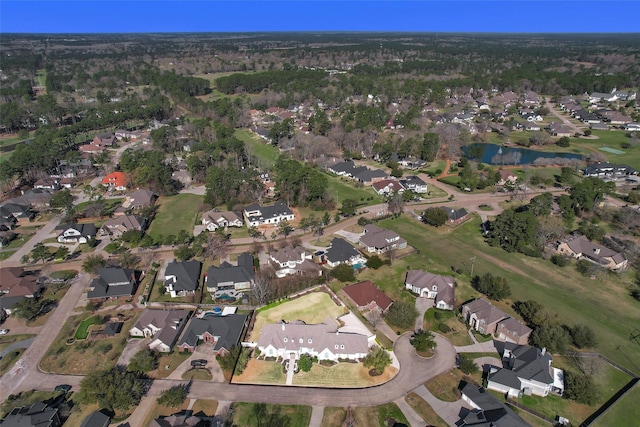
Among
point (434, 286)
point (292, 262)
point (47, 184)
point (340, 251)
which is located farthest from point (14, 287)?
point (434, 286)

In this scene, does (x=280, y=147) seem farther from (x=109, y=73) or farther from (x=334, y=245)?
(x=109, y=73)

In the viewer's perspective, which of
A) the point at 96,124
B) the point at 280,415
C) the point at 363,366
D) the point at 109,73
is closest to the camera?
the point at 280,415

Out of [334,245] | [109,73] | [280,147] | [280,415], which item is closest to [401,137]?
[280,147]

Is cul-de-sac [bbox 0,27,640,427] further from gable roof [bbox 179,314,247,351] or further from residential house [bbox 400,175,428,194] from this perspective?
residential house [bbox 400,175,428,194]

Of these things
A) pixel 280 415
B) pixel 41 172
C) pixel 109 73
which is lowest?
pixel 280 415

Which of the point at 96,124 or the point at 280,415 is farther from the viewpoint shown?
the point at 96,124

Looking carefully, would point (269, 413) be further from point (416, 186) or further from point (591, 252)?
point (416, 186)

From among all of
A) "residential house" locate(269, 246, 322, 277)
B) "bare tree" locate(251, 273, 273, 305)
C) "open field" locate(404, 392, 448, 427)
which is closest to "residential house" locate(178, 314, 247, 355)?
"bare tree" locate(251, 273, 273, 305)
